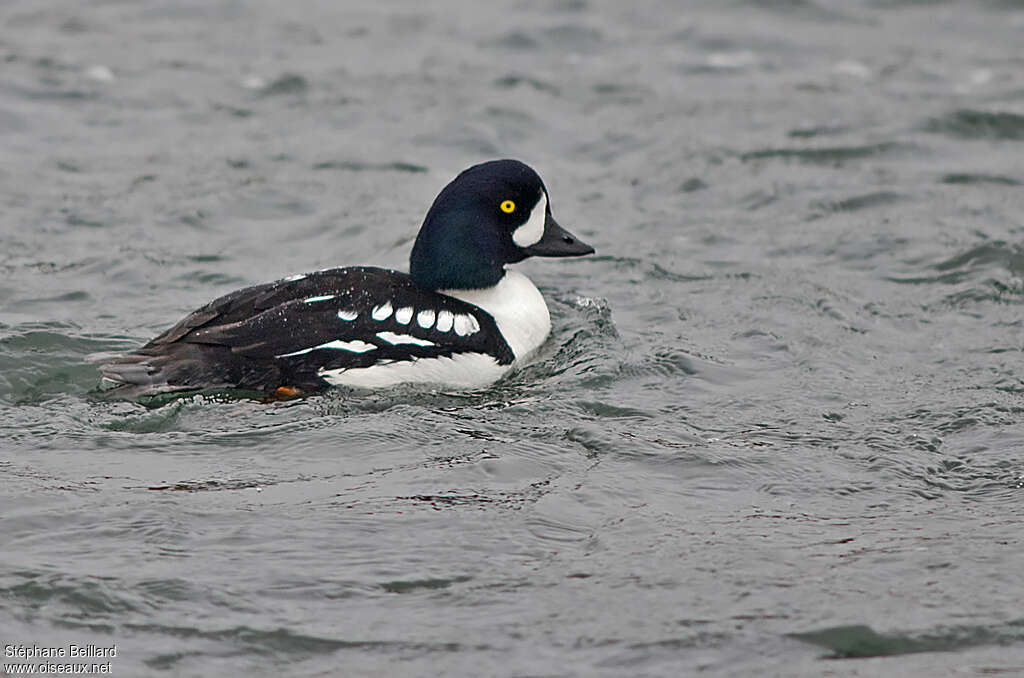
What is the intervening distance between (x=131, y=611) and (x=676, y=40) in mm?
10913

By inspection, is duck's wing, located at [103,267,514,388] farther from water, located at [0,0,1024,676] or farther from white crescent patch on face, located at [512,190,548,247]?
white crescent patch on face, located at [512,190,548,247]

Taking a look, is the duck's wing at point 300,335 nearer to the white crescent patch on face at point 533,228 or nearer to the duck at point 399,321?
the duck at point 399,321

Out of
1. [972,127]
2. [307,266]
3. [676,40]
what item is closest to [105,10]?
[676,40]

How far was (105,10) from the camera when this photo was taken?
15641mm

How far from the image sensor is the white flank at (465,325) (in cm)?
772

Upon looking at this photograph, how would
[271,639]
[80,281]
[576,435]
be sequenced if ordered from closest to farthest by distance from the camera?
[271,639] → [576,435] → [80,281]

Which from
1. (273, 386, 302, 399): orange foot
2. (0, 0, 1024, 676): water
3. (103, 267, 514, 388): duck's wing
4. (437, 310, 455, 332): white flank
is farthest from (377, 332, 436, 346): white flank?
(273, 386, 302, 399): orange foot

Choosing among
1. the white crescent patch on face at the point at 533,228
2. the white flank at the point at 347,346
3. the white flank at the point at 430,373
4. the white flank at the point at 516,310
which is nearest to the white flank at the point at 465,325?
the white flank at the point at 430,373

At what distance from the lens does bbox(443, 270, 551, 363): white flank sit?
319 inches

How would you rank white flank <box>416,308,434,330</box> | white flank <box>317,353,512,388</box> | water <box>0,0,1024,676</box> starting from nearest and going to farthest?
water <box>0,0,1024,676</box> < white flank <box>317,353,512,388</box> < white flank <box>416,308,434,330</box>

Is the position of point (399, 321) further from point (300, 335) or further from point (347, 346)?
point (300, 335)

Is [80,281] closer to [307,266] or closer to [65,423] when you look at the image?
[307,266]

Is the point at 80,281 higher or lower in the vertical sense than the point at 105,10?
lower

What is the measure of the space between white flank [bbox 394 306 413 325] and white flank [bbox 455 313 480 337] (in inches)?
10.4
